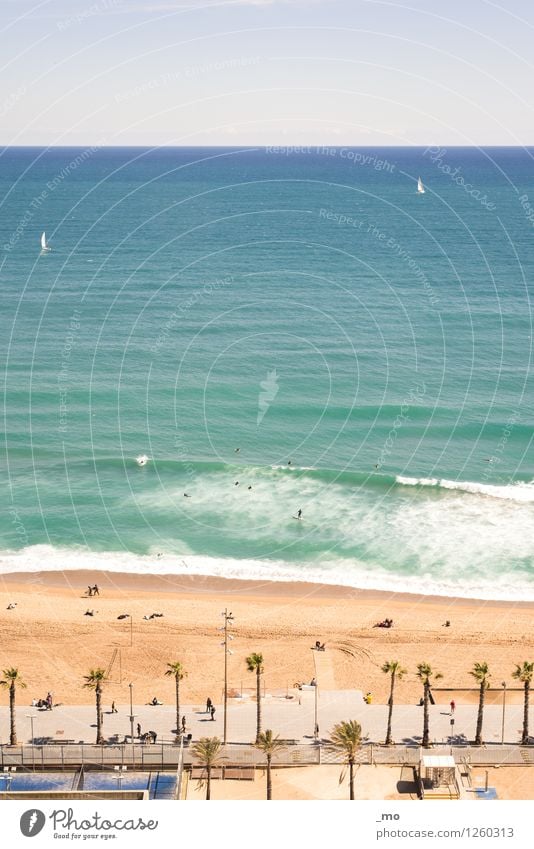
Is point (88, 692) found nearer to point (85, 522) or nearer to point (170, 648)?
point (170, 648)

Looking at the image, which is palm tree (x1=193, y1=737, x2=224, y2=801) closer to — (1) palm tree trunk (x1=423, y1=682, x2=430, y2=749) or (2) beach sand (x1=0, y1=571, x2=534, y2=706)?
(2) beach sand (x1=0, y1=571, x2=534, y2=706)

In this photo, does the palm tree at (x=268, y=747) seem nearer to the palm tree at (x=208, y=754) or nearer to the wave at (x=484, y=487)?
the palm tree at (x=208, y=754)

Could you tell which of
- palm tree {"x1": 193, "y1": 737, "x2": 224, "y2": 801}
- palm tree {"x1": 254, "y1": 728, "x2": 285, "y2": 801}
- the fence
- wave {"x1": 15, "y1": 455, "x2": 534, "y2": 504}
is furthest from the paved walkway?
wave {"x1": 15, "y1": 455, "x2": 534, "y2": 504}

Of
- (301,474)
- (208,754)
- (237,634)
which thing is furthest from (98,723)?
(301,474)

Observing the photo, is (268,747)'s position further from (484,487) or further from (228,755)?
(484,487)

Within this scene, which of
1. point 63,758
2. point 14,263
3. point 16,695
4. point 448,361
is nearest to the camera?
point 63,758

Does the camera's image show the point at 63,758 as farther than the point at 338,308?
No

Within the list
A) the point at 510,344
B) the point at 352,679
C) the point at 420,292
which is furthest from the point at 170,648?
the point at 420,292
